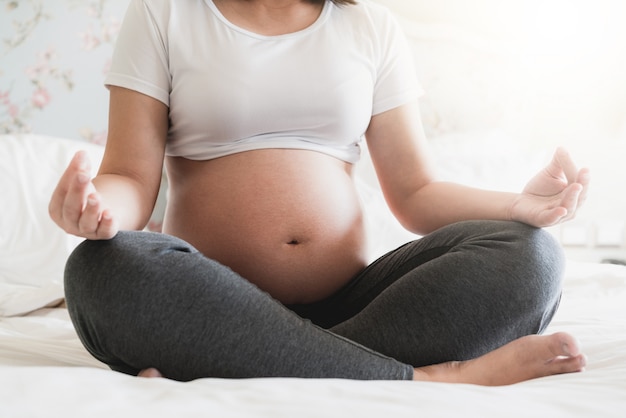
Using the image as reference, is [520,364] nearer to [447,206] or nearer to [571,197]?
[571,197]

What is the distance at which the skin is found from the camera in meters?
0.90

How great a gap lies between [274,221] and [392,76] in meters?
0.35

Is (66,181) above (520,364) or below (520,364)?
above

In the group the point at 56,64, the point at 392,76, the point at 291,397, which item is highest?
the point at 392,76

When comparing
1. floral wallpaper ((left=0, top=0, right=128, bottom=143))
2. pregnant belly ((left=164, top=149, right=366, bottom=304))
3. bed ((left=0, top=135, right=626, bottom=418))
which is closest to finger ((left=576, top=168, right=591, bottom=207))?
bed ((left=0, top=135, right=626, bottom=418))

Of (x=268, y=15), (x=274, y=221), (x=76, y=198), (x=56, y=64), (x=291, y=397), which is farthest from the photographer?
(x=56, y=64)

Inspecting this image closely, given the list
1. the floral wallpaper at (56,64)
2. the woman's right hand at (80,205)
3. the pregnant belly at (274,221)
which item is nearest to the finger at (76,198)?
the woman's right hand at (80,205)

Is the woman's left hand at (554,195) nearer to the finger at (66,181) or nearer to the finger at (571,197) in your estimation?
the finger at (571,197)

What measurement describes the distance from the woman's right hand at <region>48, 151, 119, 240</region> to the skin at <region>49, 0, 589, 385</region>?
0.15 m

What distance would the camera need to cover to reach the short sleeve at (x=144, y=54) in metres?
1.02

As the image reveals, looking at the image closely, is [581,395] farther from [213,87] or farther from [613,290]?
[613,290]

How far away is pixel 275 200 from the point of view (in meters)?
1.00

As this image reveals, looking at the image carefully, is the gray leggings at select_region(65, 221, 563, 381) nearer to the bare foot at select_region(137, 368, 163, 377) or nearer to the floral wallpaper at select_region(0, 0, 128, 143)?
the bare foot at select_region(137, 368, 163, 377)

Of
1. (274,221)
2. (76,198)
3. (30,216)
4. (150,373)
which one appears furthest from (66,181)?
(30,216)
